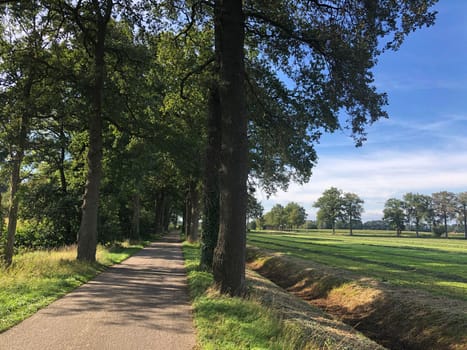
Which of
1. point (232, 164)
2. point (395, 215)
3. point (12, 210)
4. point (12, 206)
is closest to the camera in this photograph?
point (232, 164)

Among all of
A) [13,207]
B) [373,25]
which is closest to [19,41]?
[13,207]

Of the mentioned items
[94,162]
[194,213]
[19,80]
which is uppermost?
[19,80]

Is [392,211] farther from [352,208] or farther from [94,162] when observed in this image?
[94,162]

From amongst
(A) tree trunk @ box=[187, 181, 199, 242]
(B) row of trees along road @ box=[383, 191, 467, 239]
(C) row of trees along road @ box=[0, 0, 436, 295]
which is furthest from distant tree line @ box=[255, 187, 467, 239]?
(C) row of trees along road @ box=[0, 0, 436, 295]

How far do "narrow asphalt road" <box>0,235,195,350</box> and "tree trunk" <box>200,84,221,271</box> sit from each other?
144 inches

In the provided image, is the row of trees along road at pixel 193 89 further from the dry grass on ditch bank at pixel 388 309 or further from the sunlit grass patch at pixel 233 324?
the dry grass on ditch bank at pixel 388 309

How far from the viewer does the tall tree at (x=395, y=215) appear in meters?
126

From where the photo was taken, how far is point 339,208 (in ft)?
444

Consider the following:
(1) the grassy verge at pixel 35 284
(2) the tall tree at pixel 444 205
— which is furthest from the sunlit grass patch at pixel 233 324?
(2) the tall tree at pixel 444 205

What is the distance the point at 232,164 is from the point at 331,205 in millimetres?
133518

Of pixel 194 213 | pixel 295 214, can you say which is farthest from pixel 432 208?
pixel 194 213

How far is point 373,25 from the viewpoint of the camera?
8.93m

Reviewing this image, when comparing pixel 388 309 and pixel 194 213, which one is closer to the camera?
pixel 388 309

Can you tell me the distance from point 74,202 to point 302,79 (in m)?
19.3
